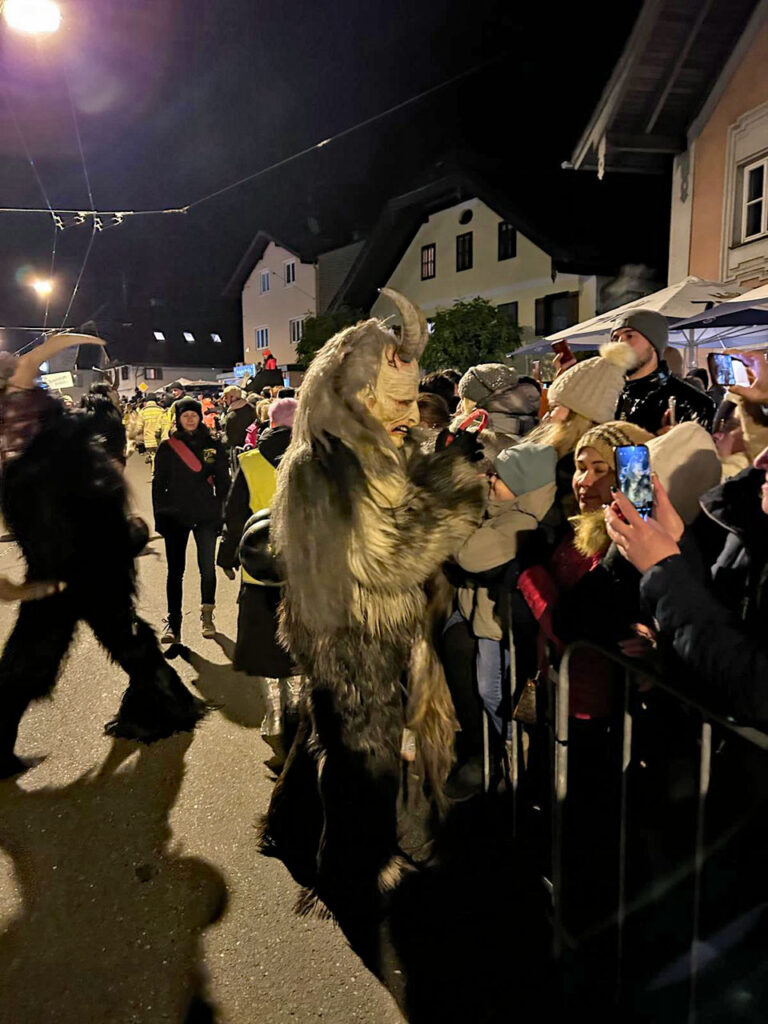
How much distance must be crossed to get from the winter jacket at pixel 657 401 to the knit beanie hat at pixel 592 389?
1.56ft

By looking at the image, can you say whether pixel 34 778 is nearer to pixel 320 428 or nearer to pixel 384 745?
pixel 384 745

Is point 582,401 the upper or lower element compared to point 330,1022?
upper

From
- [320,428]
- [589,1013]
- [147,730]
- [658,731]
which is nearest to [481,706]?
[658,731]

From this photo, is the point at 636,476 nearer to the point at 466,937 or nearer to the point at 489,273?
the point at 466,937

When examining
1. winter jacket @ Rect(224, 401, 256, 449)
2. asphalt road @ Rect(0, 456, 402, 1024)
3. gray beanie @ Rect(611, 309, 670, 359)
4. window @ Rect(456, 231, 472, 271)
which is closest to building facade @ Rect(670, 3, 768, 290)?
winter jacket @ Rect(224, 401, 256, 449)

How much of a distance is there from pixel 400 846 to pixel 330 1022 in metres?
0.91

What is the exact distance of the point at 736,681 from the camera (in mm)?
1738

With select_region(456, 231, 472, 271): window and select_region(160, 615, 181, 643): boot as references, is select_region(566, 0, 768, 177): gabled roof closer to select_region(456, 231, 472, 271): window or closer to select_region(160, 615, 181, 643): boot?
select_region(456, 231, 472, 271): window

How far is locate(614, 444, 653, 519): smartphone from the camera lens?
1953 mm

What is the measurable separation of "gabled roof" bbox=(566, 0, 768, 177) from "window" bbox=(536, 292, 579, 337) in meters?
7.20

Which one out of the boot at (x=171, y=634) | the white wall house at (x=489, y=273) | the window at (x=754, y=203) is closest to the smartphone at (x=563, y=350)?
the boot at (x=171, y=634)

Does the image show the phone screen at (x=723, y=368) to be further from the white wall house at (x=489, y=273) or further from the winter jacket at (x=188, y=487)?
the white wall house at (x=489, y=273)

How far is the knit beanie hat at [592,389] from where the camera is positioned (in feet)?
10.8

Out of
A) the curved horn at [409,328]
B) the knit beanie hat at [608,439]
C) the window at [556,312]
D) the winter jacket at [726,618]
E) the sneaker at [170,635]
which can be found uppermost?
the window at [556,312]
